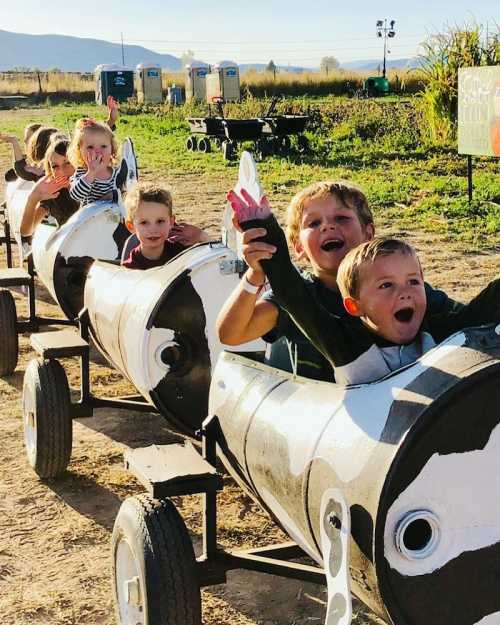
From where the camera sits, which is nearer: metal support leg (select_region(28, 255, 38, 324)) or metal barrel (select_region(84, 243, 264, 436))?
metal barrel (select_region(84, 243, 264, 436))

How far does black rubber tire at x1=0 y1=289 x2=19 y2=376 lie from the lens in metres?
6.07

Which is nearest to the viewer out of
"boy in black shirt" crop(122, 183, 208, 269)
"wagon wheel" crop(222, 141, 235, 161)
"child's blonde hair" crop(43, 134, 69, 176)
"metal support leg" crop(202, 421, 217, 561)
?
"metal support leg" crop(202, 421, 217, 561)

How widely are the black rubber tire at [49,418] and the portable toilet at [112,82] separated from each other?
43426mm

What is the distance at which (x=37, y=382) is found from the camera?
15.1 ft

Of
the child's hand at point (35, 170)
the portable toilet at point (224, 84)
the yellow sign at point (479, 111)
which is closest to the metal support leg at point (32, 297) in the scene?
the child's hand at point (35, 170)

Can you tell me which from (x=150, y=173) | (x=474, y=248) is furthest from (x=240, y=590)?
(x=150, y=173)

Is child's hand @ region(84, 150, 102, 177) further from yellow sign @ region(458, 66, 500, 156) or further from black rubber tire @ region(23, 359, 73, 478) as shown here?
yellow sign @ region(458, 66, 500, 156)

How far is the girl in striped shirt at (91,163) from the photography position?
250 inches

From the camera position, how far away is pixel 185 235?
5.11m

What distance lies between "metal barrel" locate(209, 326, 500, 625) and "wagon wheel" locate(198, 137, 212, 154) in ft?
60.8

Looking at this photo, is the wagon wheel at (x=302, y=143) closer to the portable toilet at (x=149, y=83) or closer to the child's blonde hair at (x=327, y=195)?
the child's blonde hair at (x=327, y=195)

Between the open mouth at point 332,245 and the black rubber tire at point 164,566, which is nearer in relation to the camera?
the black rubber tire at point 164,566

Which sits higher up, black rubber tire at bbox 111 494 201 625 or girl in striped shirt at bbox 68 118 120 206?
girl in striped shirt at bbox 68 118 120 206

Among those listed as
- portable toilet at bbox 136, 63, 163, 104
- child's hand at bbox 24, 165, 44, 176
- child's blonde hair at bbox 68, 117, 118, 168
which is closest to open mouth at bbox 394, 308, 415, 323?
child's blonde hair at bbox 68, 117, 118, 168
